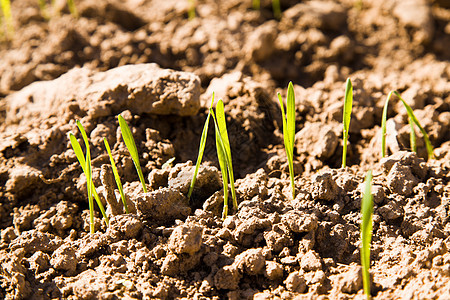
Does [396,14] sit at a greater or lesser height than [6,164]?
greater

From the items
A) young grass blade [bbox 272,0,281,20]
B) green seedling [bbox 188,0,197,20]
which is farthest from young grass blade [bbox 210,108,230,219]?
young grass blade [bbox 272,0,281,20]

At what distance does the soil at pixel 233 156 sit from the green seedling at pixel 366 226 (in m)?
0.07

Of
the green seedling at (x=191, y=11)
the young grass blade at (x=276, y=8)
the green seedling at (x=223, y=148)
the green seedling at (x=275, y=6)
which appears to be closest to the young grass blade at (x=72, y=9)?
the green seedling at (x=191, y=11)

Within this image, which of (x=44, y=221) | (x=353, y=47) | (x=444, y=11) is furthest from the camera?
(x=444, y=11)

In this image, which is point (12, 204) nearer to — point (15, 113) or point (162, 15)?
point (15, 113)

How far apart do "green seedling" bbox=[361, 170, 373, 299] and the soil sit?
0.07 metres

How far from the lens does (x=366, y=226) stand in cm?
111

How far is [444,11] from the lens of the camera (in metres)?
3.08

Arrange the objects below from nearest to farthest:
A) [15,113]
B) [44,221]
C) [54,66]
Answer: [44,221] < [15,113] < [54,66]

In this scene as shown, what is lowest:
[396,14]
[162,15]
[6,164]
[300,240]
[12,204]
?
[300,240]

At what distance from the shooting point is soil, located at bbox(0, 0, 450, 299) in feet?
4.32

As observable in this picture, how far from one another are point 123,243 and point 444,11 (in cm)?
281

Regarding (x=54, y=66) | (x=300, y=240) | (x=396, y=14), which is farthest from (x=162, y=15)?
(x=300, y=240)

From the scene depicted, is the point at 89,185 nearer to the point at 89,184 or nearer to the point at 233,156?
the point at 89,184
